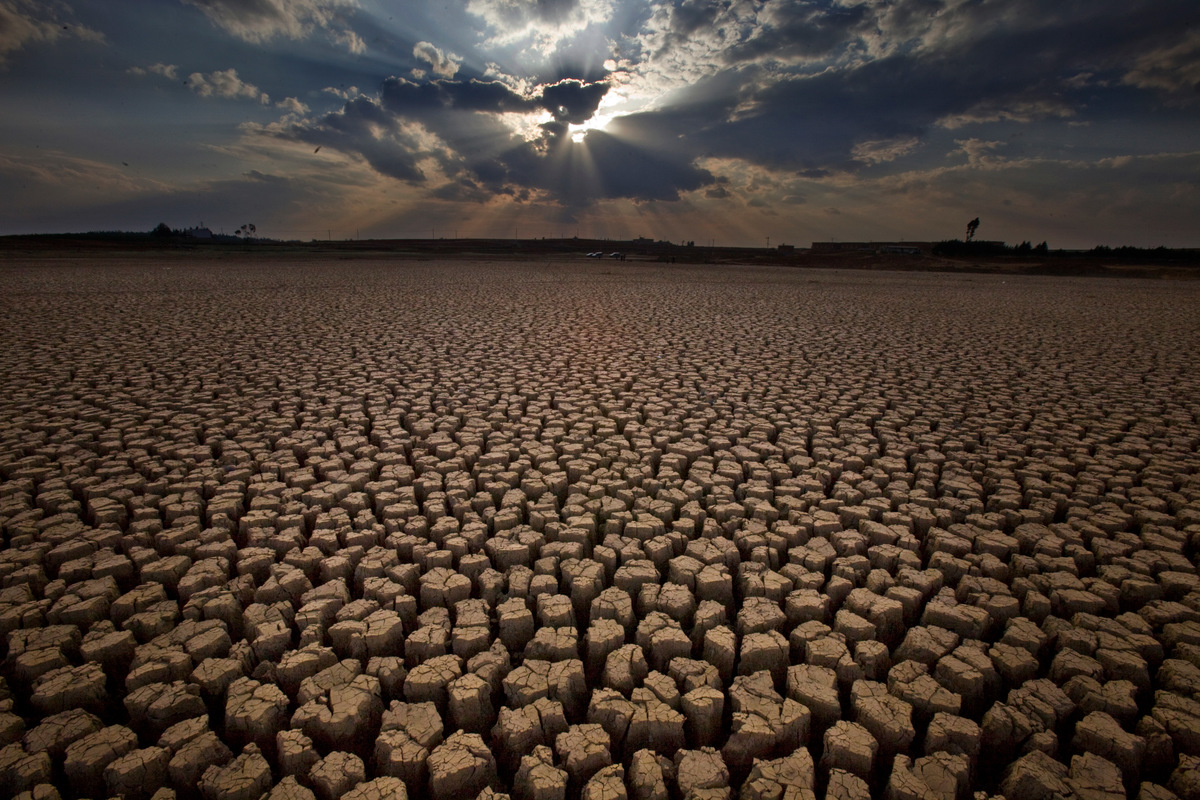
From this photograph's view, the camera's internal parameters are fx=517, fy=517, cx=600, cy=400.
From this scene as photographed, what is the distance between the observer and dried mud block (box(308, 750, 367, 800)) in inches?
54.6

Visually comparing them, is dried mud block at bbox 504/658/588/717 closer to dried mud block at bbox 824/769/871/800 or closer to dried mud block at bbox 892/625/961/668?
dried mud block at bbox 824/769/871/800

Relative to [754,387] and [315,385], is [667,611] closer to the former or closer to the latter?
[754,387]

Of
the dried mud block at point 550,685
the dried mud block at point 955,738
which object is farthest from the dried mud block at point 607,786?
the dried mud block at point 955,738

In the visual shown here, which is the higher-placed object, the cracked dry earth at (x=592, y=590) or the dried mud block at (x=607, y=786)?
the cracked dry earth at (x=592, y=590)

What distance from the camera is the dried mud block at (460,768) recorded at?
1.40 m

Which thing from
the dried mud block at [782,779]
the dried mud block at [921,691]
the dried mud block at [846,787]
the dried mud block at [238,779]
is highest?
the dried mud block at [921,691]

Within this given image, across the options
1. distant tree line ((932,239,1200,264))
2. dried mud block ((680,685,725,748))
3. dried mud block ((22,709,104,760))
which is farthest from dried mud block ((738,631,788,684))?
distant tree line ((932,239,1200,264))

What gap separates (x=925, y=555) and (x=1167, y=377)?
5.81 metres

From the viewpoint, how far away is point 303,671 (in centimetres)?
175

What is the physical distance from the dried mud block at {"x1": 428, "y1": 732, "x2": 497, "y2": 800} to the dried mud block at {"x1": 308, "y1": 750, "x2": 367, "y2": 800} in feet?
0.65

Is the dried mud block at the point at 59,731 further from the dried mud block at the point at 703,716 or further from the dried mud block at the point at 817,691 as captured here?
the dried mud block at the point at 817,691

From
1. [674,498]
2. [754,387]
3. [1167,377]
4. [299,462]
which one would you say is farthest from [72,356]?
[1167,377]

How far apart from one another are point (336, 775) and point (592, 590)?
1047mm

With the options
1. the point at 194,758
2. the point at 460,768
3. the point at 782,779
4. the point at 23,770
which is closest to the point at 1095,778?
the point at 782,779
